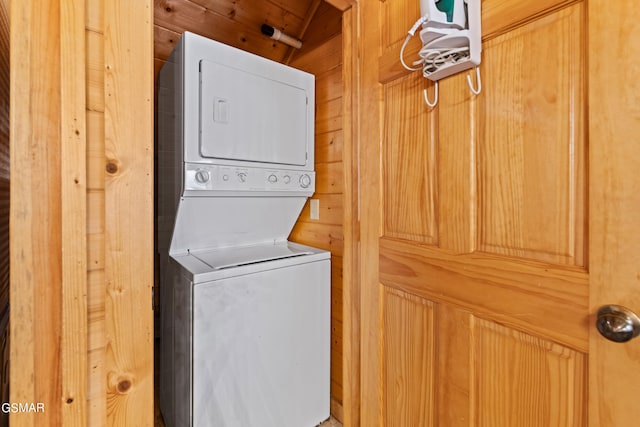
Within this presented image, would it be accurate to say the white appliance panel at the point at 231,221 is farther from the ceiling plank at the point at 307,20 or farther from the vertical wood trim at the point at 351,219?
the ceiling plank at the point at 307,20

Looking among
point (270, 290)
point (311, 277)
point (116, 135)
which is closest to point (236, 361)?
point (270, 290)

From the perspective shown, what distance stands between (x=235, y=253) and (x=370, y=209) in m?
0.83

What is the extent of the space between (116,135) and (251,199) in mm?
965

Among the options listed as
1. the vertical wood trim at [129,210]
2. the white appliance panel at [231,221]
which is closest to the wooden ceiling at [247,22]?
the white appliance panel at [231,221]

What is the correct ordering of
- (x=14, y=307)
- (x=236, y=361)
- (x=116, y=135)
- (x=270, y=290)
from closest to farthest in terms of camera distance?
(x=14, y=307), (x=116, y=135), (x=236, y=361), (x=270, y=290)

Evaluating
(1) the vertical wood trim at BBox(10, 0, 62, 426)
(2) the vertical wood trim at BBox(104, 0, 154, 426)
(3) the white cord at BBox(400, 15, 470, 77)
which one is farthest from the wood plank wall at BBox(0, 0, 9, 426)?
(3) the white cord at BBox(400, 15, 470, 77)

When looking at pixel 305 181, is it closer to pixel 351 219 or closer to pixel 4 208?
pixel 351 219

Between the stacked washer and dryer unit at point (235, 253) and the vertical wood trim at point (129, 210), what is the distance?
0.48m

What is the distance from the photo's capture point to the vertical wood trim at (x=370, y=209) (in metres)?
1.30

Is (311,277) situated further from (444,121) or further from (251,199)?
(444,121)

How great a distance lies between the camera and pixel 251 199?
1.74 meters

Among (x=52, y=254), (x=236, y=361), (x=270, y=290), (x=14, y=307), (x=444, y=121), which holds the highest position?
(x=444, y=121)

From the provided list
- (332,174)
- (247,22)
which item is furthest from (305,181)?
(247,22)

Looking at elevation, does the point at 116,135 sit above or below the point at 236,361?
above
